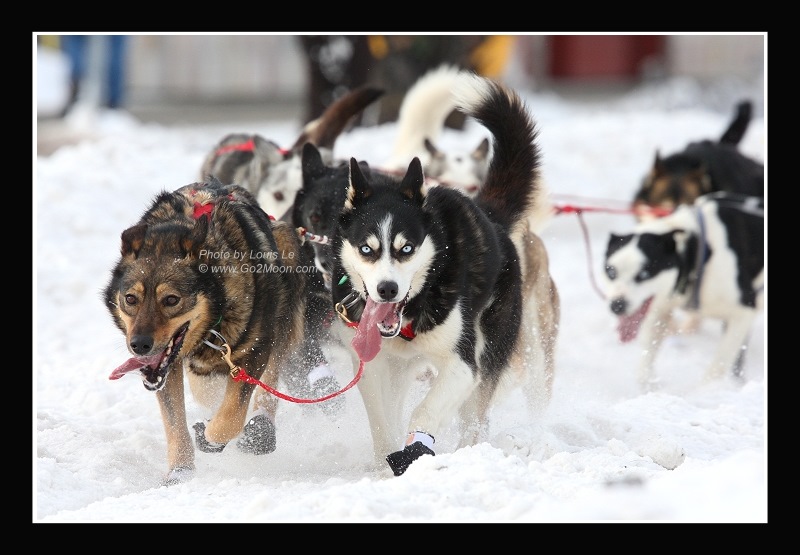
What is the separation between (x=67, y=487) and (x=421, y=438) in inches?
50.1

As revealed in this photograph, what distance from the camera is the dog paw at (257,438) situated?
4.14 meters

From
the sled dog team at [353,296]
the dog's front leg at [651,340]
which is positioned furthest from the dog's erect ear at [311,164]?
the dog's front leg at [651,340]

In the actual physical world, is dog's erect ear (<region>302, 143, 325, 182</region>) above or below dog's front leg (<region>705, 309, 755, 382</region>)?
above

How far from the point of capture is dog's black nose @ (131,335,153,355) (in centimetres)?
350

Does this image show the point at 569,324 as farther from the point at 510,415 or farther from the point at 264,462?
the point at 264,462

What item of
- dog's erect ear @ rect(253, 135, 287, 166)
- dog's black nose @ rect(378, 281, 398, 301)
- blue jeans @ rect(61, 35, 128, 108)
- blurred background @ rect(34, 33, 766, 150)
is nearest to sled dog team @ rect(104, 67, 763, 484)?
dog's black nose @ rect(378, 281, 398, 301)

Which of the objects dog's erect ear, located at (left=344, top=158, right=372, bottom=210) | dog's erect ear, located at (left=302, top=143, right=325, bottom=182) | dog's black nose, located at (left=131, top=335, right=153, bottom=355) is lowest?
dog's black nose, located at (left=131, top=335, right=153, bottom=355)

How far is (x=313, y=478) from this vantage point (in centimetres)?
398

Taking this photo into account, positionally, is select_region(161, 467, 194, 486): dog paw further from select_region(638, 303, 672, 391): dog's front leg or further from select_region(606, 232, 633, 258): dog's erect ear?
select_region(606, 232, 633, 258): dog's erect ear

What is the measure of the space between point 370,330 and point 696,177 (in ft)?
15.6

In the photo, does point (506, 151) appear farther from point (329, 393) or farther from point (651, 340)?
point (651, 340)

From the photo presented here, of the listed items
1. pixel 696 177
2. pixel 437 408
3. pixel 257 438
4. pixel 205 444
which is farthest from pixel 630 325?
pixel 205 444

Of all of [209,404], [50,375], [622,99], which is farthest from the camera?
[622,99]

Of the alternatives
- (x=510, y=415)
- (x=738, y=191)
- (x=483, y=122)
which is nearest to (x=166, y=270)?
→ (x=483, y=122)
